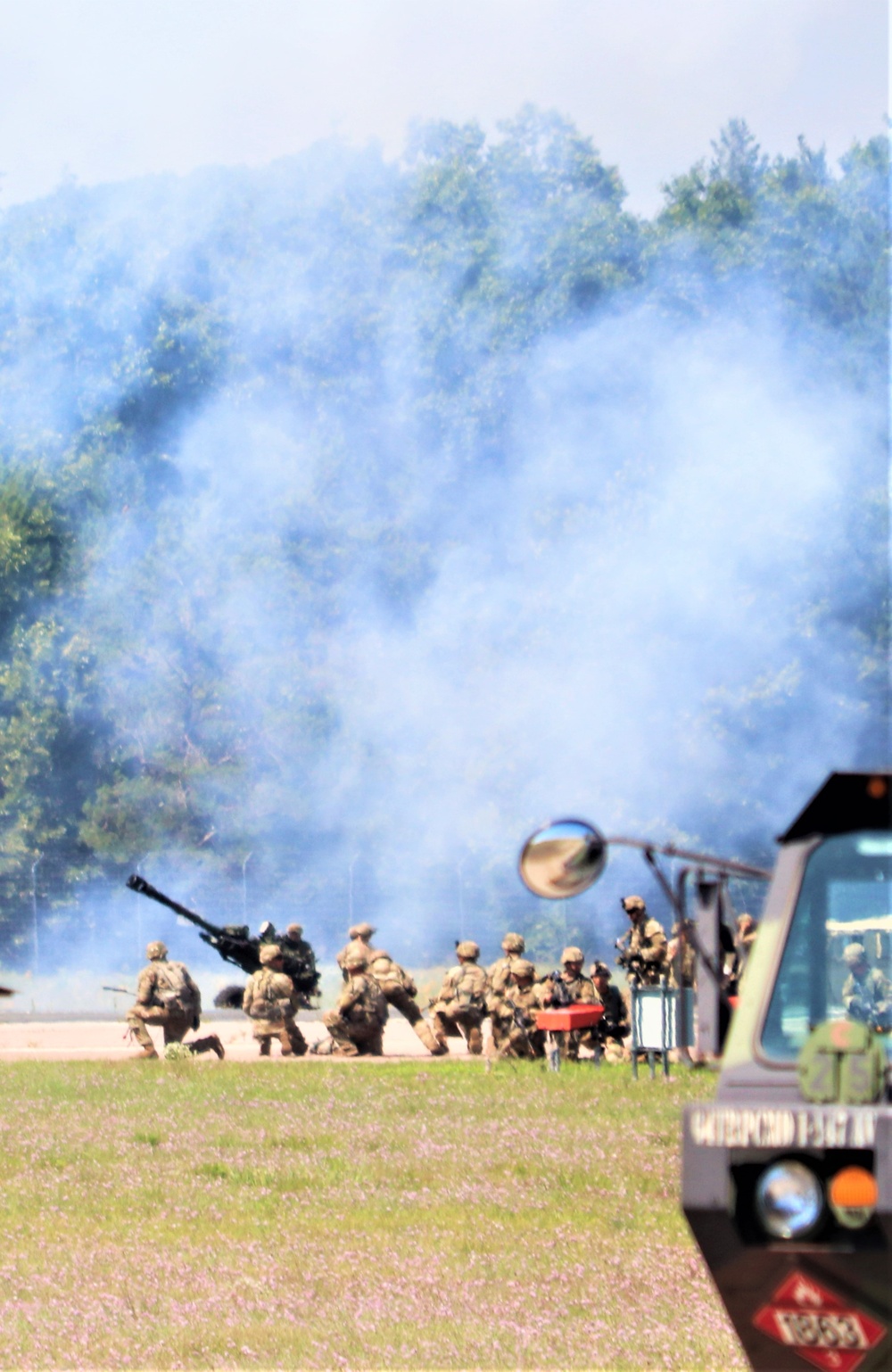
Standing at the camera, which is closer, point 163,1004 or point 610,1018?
point 610,1018

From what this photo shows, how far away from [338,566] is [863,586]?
861cm

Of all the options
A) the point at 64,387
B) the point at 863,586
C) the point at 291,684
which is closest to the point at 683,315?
the point at 863,586

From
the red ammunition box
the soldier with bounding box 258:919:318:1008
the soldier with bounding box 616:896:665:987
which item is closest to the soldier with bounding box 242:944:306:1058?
the soldier with bounding box 258:919:318:1008

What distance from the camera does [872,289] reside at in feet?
89.2

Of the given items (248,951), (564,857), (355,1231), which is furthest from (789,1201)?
(248,951)

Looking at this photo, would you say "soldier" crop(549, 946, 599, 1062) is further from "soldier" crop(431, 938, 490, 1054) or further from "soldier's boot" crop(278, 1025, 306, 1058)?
"soldier's boot" crop(278, 1025, 306, 1058)

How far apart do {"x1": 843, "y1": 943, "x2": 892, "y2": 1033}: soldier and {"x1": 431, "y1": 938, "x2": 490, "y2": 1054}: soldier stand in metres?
12.5

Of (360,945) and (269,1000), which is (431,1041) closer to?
(360,945)

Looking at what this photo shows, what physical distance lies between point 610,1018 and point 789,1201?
12865 mm

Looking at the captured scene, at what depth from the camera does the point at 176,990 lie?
17.8m

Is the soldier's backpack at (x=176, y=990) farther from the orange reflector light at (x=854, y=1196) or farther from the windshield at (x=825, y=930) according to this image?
the orange reflector light at (x=854, y=1196)

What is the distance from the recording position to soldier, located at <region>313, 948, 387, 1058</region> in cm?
1770

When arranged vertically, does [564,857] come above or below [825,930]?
above

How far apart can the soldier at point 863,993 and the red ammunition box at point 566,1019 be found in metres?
8.94
